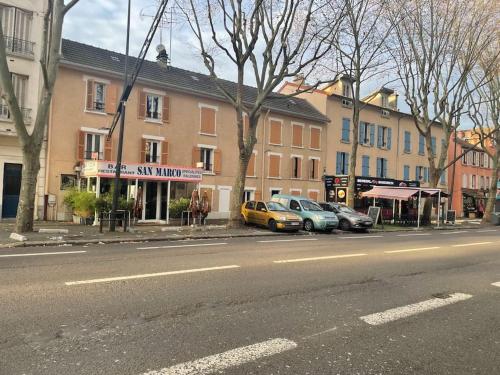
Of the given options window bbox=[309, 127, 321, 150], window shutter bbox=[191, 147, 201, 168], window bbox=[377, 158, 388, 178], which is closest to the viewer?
window shutter bbox=[191, 147, 201, 168]

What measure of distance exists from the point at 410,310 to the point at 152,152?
21908 millimetres

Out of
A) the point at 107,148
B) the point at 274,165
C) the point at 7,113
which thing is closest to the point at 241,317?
the point at 7,113

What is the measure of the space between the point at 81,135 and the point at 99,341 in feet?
66.6

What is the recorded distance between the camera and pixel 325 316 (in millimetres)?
5570

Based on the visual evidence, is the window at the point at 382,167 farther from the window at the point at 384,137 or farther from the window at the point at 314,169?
the window at the point at 314,169

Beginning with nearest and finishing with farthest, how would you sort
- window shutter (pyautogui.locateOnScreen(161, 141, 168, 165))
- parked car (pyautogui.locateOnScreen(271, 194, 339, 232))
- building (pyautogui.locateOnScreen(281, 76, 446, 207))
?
parked car (pyautogui.locateOnScreen(271, 194, 339, 232))
window shutter (pyautogui.locateOnScreen(161, 141, 168, 165))
building (pyautogui.locateOnScreen(281, 76, 446, 207))

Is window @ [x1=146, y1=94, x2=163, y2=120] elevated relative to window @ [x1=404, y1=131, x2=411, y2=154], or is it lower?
lower

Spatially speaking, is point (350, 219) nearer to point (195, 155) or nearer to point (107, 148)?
point (195, 155)

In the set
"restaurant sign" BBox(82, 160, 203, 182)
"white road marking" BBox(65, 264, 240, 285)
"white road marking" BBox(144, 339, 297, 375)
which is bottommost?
"white road marking" BBox(144, 339, 297, 375)

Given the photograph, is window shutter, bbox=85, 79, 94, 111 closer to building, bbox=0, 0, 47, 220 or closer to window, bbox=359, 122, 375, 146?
building, bbox=0, 0, 47, 220

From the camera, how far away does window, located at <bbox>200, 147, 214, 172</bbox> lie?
28.8 metres

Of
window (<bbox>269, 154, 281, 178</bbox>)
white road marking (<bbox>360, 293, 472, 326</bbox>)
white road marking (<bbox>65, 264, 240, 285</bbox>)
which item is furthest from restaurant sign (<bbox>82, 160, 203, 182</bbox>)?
white road marking (<bbox>360, 293, 472, 326</bbox>)

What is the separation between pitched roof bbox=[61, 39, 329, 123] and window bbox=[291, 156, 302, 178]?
11.0ft

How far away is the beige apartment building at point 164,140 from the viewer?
22.2m
